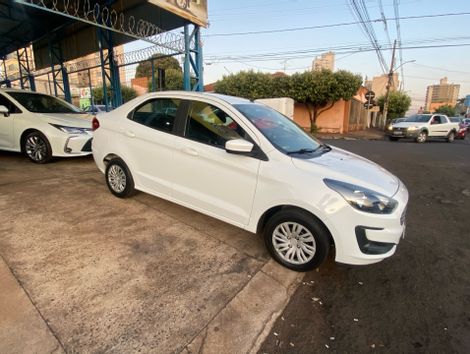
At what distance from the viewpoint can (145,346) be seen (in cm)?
192

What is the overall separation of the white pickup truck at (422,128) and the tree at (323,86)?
5435 mm

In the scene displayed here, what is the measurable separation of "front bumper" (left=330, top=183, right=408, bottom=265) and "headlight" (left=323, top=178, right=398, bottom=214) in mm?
45

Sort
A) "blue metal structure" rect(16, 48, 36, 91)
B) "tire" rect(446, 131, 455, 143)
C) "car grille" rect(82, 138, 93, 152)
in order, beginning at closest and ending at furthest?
"car grille" rect(82, 138, 93, 152) < "blue metal structure" rect(16, 48, 36, 91) < "tire" rect(446, 131, 455, 143)

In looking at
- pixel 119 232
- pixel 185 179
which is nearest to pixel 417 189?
pixel 185 179

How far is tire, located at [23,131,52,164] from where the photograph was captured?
5980 millimetres

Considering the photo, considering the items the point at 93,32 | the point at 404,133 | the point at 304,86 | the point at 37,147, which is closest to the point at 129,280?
the point at 37,147

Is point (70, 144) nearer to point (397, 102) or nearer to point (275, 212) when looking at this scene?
point (275, 212)

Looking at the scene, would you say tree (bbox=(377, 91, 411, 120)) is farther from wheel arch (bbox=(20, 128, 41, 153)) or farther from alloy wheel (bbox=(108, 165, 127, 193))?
alloy wheel (bbox=(108, 165, 127, 193))

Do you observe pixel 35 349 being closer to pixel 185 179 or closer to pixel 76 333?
pixel 76 333

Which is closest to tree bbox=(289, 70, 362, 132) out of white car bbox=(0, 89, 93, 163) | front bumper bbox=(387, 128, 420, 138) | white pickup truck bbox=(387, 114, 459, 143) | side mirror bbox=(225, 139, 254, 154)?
white pickup truck bbox=(387, 114, 459, 143)

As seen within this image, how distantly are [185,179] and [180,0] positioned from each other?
21.8 feet

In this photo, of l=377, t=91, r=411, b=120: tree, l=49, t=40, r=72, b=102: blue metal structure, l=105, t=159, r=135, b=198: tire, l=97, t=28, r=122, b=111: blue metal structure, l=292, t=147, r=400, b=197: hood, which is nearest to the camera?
l=292, t=147, r=400, b=197: hood

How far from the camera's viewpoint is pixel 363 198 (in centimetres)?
253

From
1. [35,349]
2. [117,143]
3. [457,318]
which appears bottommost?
[457,318]
